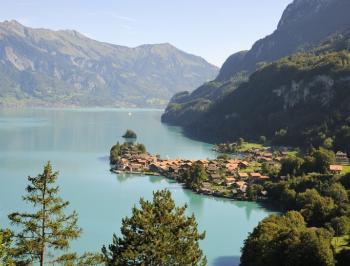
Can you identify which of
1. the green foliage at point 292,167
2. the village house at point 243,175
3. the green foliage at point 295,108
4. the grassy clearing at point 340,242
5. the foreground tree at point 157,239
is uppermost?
the green foliage at point 295,108

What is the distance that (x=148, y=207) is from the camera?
21.8 m

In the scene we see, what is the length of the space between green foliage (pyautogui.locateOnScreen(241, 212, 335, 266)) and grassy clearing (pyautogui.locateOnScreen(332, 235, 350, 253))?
1368mm

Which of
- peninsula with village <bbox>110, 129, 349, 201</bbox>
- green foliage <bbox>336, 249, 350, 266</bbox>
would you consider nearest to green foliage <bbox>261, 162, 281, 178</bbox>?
peninsula with village <bbox>110, 129, 349, 201</bbox>

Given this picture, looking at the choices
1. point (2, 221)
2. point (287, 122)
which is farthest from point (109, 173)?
point (287, 122)

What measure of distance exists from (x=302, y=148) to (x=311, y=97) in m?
32.4

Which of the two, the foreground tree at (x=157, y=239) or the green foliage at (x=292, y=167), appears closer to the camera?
the foreground tree at (x=157, y=239)

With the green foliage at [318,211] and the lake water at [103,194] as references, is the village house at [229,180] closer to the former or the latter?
the lake water at [103,194]

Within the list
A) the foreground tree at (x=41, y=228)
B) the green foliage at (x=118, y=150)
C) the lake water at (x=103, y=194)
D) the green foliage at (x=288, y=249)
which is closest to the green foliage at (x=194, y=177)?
the lake water at (x=103, y=194)

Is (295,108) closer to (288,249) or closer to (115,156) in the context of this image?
Result: (115,156)

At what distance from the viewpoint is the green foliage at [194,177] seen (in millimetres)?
82438

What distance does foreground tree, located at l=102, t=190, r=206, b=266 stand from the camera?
20.9 m

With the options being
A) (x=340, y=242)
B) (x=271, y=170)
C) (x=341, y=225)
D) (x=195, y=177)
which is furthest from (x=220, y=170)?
(x=340, y=242)

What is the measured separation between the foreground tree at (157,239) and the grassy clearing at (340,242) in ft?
71.9

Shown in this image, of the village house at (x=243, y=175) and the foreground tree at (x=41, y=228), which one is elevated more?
the foreground tree at (x=41, y=228)
